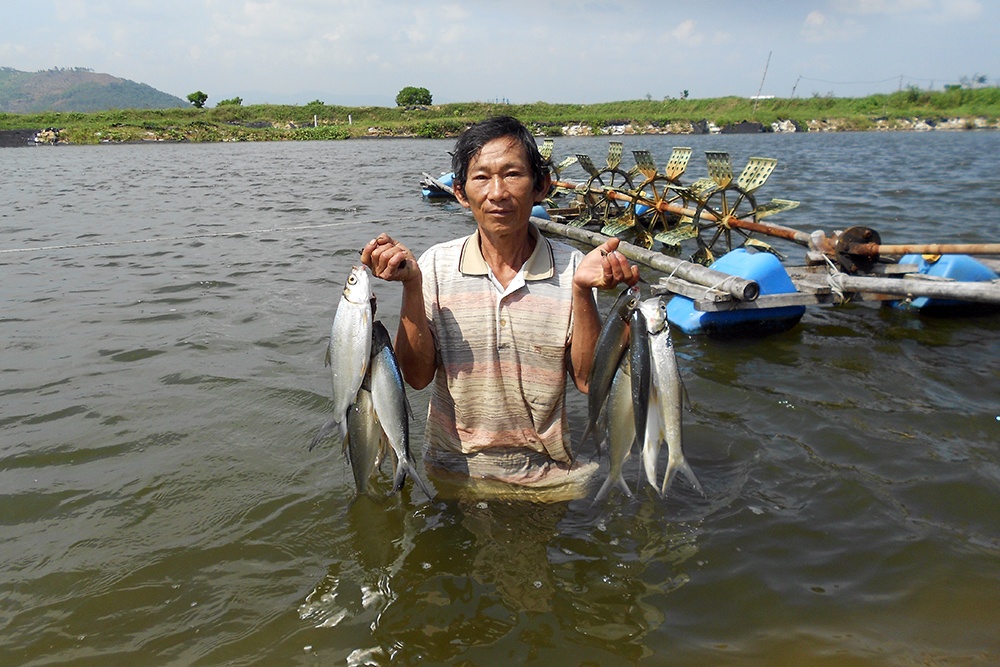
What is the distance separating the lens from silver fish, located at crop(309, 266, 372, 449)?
8.57ft

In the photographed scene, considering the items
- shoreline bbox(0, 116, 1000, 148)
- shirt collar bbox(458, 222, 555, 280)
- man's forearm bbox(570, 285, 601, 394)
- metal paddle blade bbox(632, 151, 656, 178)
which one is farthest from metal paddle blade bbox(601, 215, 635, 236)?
shoreline bbox(0, 116, 1000, 148)

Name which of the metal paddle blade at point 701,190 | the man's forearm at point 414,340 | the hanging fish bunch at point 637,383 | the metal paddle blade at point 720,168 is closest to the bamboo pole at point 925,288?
the metal paddle blade at point 720,168

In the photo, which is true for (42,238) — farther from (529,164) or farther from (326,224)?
(529,164)

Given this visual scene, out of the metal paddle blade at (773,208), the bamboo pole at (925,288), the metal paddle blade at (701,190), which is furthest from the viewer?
the metal paddle blade at (701,190)

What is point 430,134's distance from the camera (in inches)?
2474

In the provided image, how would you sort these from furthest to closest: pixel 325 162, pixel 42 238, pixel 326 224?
1. pixel 325 162
2. pixel 326 224
3. pixel 42 238

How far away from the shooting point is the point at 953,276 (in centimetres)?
739

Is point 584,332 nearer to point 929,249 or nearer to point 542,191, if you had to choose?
point 542,191

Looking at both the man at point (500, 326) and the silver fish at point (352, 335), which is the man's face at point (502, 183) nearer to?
the man at point (500, 326)

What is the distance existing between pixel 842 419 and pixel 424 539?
3.91 m

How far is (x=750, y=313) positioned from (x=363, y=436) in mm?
5502

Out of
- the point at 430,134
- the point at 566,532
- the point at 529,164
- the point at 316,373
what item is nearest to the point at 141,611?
the point at 566,532

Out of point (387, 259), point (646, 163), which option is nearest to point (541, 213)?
point (646, 163)

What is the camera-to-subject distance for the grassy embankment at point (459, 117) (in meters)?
59.1
